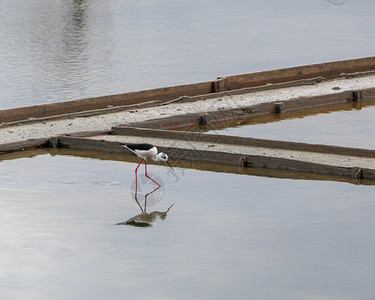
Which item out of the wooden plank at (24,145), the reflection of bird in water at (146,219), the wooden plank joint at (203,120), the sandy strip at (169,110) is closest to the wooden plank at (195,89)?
the sandy strip at (169,110)

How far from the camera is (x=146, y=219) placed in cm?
1218

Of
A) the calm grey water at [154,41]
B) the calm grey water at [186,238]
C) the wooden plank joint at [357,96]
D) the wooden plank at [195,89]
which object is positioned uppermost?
the calm grey water at [154,41]

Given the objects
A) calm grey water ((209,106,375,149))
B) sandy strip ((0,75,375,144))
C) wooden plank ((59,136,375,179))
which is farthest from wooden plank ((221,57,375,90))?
wooden plank ((59,136,375,179))

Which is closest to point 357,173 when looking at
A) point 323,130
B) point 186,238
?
point 186,238

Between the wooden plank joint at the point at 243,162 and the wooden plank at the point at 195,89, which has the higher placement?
the wooden plank at the point at 195,89

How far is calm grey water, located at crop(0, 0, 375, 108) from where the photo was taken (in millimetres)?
22781

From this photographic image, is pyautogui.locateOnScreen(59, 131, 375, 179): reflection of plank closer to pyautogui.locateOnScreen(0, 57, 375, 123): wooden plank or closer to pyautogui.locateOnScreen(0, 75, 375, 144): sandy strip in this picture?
pyautogui.locateOnScreen(0, 75, 375, 144): sandy strip

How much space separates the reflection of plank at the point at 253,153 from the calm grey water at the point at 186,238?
37 centimetres

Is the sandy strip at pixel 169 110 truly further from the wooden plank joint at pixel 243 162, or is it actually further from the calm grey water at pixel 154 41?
the calm grey water at pixel 154 41

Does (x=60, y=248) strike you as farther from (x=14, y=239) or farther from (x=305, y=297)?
(x=305, y=297)

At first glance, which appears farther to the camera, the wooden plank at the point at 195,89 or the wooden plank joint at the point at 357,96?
the wooden plank joint at the point at 357,96

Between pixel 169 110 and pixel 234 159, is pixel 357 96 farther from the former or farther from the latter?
pixel 234 159

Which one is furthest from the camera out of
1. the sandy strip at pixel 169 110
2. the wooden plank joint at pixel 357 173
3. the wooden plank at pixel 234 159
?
the sandy strip at pixel 169 110

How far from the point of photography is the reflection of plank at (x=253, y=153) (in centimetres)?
1363
